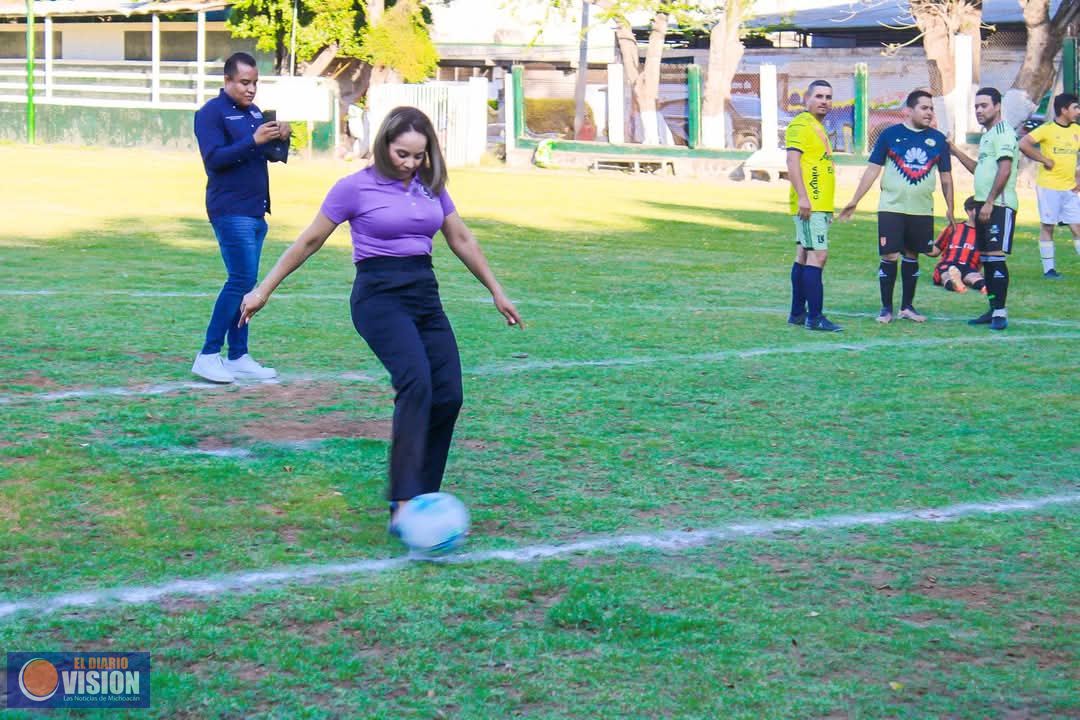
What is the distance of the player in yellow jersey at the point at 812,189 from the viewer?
11016 mm

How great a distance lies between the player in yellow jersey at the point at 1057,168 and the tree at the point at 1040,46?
14511 millimetres

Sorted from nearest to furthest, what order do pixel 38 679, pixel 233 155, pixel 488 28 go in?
pixel 38 679, pixel 233 155, pixel 488 28

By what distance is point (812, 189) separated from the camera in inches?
436

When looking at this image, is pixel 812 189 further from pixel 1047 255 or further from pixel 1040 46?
pixel 1040 46

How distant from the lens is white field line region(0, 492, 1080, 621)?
4789 mm

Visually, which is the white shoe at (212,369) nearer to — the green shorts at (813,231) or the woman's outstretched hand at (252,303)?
the woman's outstretched hand at (252,303)

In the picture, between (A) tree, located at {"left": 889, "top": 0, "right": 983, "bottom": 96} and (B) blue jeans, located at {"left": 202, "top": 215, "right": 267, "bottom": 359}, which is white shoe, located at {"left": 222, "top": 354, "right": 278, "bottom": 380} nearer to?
(B) blue jeans, located at {"left": 202, "top": 215, "right": 267, "bottom": 359}

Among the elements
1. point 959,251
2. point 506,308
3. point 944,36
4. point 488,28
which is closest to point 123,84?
point 488,28

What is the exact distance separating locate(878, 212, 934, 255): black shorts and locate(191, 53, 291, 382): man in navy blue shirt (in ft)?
17.3

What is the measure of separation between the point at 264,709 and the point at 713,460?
11.4ft

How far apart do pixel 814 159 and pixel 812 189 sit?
0.77ft

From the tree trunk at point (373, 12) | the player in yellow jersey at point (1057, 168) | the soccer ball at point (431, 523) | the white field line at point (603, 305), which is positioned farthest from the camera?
the tree trunk at point (373, 12)

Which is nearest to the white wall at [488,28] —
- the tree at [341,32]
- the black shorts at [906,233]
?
the tree at [341,32]

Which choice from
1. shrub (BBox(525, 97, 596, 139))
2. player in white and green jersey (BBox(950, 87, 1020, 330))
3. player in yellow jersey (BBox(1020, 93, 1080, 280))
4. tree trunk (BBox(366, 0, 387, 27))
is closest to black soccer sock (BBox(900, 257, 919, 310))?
player in white and green jersey (BBox(950, 87, 1020, 330))
